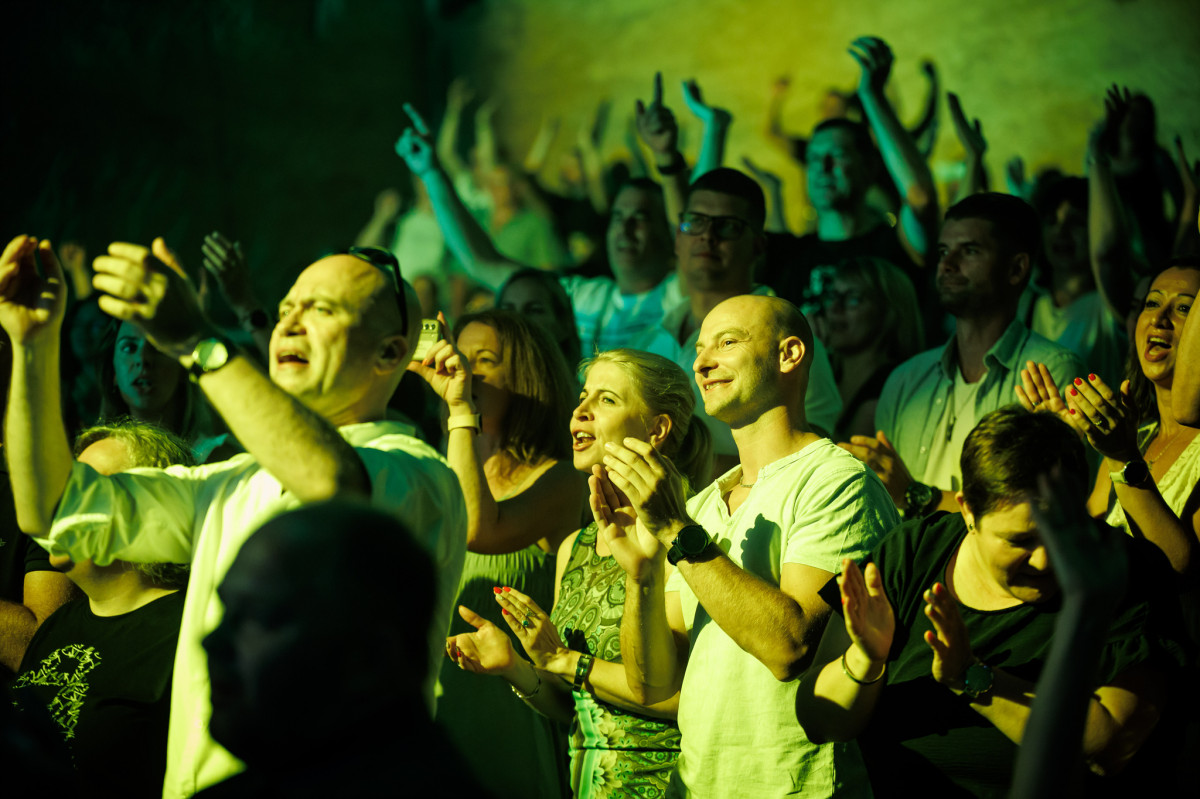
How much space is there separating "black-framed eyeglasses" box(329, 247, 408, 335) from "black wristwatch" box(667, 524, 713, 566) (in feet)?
2.14

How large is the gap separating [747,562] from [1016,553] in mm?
533

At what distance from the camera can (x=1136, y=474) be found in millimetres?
2322

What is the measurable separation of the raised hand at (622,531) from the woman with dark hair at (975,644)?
39 centimetres

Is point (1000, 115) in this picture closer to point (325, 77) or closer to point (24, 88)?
point (325, 77)

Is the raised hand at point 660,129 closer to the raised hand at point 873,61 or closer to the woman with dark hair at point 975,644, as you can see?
the raised hand at point 873,61

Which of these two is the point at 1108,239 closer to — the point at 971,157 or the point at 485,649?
the point at 971,157

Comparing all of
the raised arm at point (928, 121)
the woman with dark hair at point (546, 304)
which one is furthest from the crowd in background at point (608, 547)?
the raised arm at point (928, 121)

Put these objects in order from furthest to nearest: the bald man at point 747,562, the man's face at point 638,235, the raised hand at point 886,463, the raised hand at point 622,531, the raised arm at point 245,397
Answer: the man's face at point 638,235, the raised hand at point 886,463, the raised hand at point 622,531, the bald man at point 747,562, the raised arm at point 245,397

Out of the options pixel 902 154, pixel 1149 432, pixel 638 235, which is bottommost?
Result: pixel 1149 432

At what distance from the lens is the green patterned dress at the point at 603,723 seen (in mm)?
2426

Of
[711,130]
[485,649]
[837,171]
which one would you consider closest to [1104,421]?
[485,649]

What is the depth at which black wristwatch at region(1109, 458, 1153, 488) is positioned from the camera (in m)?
2.32

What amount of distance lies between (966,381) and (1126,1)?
3442 mm

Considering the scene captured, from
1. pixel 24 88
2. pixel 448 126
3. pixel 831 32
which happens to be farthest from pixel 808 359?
pixel 448 126
